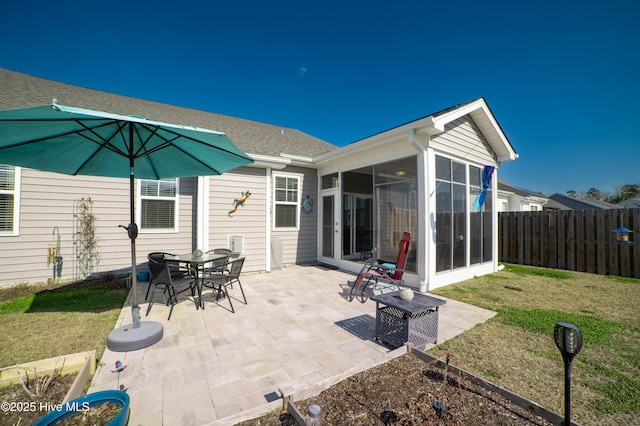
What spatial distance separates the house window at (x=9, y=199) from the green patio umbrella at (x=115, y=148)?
9.16 feet

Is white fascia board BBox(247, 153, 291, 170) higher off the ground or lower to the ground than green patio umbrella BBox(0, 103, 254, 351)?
higher

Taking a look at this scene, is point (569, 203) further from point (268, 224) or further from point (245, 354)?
point (245, 354)

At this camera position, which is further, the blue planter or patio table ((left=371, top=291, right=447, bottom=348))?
patio table ((left=371, top=291, right=447, bottom=348))

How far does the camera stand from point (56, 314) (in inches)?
152

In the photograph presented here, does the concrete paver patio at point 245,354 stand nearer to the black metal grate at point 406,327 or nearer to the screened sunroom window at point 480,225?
the black metal grate at point 406,327

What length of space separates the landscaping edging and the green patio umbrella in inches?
20.5

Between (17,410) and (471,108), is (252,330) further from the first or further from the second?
(471,108)

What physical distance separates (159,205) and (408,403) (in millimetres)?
6610

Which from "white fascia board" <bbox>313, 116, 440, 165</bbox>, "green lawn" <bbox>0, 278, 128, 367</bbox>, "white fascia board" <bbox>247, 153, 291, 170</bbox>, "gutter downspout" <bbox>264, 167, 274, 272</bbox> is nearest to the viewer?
"green lawn" <bbox>0, 278, 128, 367</bbox>

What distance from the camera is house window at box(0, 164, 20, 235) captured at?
5047mm

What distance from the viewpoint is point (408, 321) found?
290 cm

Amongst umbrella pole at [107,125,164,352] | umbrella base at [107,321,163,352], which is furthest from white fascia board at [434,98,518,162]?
umbrella base at [107,321,163,352]

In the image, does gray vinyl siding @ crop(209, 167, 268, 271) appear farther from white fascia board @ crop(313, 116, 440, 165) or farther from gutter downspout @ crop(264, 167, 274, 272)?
white fascia board @ crop(313, 116, 440, 165)

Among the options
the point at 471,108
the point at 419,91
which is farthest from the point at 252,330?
the point at 419,91
